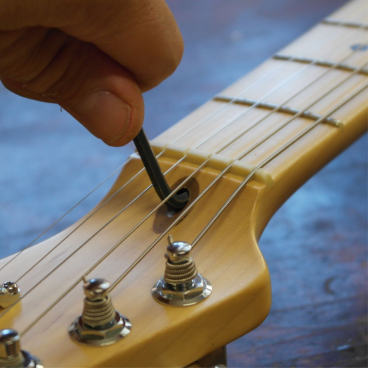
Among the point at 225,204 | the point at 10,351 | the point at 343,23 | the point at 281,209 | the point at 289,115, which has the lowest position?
the point at 10,351

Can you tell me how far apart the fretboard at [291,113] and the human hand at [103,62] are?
0.73 ft

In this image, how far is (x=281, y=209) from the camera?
1.44 m

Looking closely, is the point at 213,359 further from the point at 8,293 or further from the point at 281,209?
the point at 281,209

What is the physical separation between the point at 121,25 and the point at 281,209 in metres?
1.00

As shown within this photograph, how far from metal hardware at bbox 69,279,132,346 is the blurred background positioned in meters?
0.44

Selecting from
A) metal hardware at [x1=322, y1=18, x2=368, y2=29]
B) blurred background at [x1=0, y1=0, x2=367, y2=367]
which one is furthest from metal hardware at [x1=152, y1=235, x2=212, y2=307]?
metal hardware at [x1=322, y1=18, x2=368, y2=29]

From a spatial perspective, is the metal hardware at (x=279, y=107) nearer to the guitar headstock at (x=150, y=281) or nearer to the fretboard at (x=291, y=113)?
the fretboard at (x=291, y=113)

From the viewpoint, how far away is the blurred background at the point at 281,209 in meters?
0.96

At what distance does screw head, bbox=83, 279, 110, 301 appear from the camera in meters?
0.49

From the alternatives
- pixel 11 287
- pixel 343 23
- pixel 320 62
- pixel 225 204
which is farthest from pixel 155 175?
pixel 343 23

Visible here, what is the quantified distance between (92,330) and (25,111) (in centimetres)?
184

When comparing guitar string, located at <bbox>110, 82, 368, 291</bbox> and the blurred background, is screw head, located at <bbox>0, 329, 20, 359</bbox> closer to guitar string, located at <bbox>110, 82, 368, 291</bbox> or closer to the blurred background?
guitar string, located at <bbox>110, 82, 368, 291</bbox>

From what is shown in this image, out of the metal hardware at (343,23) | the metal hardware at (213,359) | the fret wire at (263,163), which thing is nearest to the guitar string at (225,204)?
the fret wire at (263,163)

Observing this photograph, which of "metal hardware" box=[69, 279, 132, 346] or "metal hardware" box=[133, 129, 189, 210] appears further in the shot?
"metal hardware" box=[133, 129, 189, 210]
